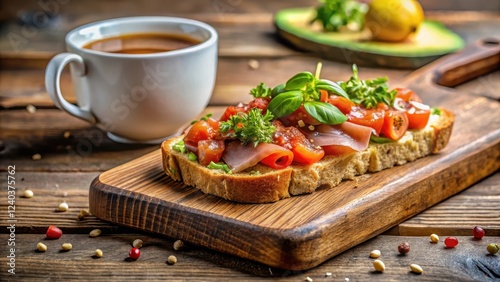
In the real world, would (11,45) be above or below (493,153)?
below

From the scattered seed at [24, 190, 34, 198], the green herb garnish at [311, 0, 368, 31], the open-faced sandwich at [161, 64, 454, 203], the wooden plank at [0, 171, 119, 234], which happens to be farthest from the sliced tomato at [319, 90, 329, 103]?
the green herb garnish at [311, 0, 368, 31]

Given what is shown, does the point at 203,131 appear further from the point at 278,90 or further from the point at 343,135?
the point at 343,135

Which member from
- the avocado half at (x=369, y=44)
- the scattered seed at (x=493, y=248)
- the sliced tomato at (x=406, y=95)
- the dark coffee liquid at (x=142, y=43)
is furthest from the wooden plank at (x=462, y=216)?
the avocado half at (x=369, y=44)

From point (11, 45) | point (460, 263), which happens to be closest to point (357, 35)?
point (11, 45)

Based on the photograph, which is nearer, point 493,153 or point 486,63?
point 493,153

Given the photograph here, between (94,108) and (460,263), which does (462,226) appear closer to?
(460,263)

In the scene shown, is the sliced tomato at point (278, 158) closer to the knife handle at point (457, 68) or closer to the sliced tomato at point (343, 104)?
the sliced tomato at point (343, 104)

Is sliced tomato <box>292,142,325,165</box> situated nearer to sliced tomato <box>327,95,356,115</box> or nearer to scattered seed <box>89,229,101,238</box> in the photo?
sliced tomato <box>327,95,356,115</box>
